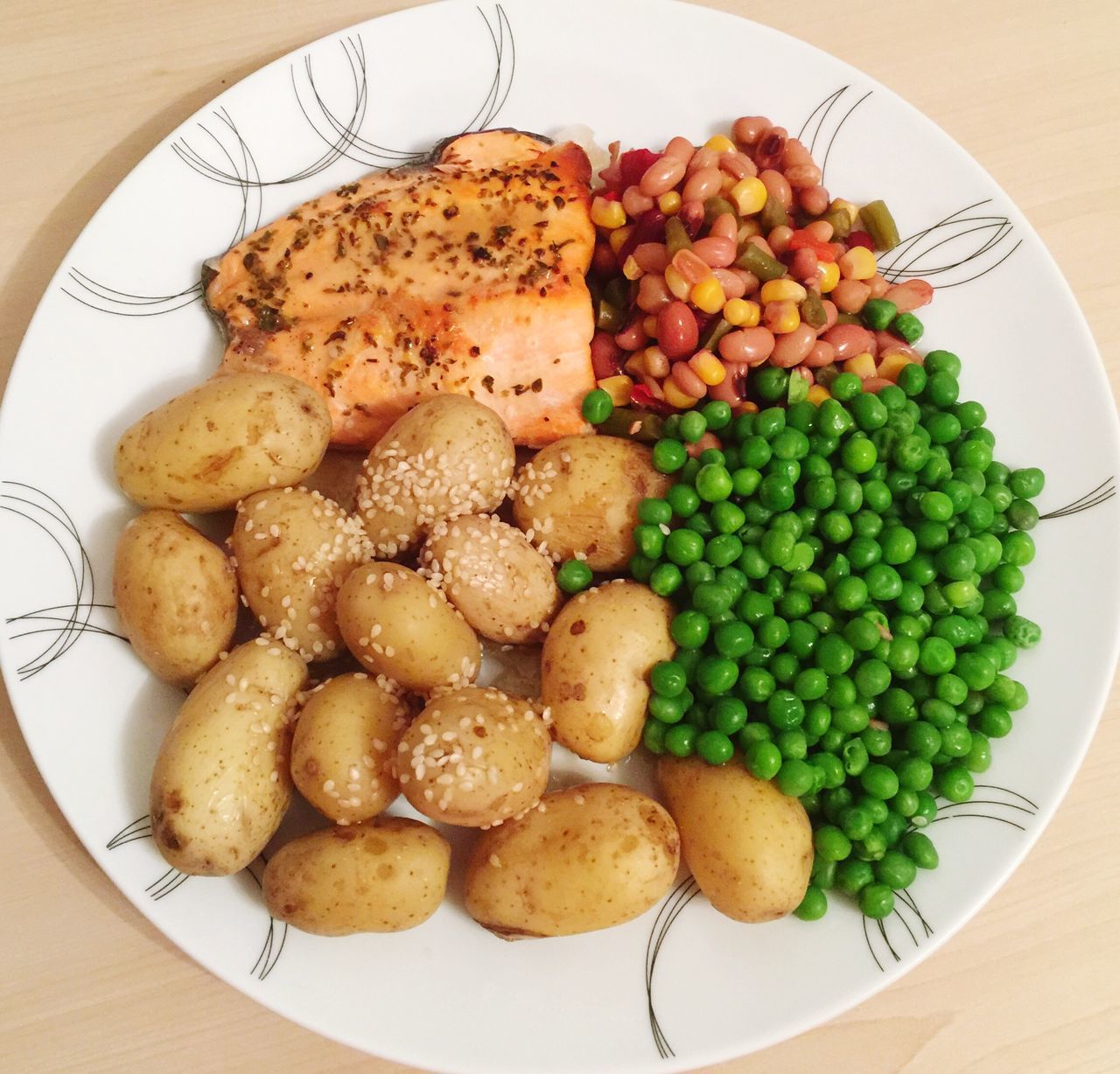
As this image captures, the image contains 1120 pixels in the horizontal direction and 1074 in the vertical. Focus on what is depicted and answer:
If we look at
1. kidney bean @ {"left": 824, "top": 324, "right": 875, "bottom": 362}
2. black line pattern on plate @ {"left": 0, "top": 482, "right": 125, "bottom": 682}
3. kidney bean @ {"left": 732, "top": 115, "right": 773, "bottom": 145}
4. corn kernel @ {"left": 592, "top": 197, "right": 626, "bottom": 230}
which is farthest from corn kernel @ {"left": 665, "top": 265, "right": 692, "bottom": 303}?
black line pattern on plate @ {"left": 0, "top": 482, "right": 125, "bottom": 682}

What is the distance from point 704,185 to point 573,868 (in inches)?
54.7

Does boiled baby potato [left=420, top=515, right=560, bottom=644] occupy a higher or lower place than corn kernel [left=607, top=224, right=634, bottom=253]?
lower

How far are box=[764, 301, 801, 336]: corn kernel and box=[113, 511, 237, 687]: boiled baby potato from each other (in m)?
1.19

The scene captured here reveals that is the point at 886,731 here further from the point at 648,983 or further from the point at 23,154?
the point at 23,154

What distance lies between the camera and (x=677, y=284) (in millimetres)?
1848

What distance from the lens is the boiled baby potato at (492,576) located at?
1.70 meters

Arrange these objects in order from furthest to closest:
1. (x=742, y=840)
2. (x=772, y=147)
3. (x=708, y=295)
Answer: (x=772, y=147)
(x=708, y=295)
(x=742, y=840)

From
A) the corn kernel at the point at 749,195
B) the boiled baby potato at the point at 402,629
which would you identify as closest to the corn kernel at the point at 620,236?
the corn kernel at the point at 749,195

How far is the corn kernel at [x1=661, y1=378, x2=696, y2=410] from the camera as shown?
191 cm

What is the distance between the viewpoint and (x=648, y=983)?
1.65m

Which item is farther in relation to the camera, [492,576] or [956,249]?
[956,249]

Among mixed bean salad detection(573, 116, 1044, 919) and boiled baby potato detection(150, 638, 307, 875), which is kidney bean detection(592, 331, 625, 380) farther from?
boiled baby potato detection(150, 638, 307, 875)

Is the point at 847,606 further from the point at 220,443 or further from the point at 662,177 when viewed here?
the point at 220,443

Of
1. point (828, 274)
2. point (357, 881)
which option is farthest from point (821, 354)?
point (357, 881)
